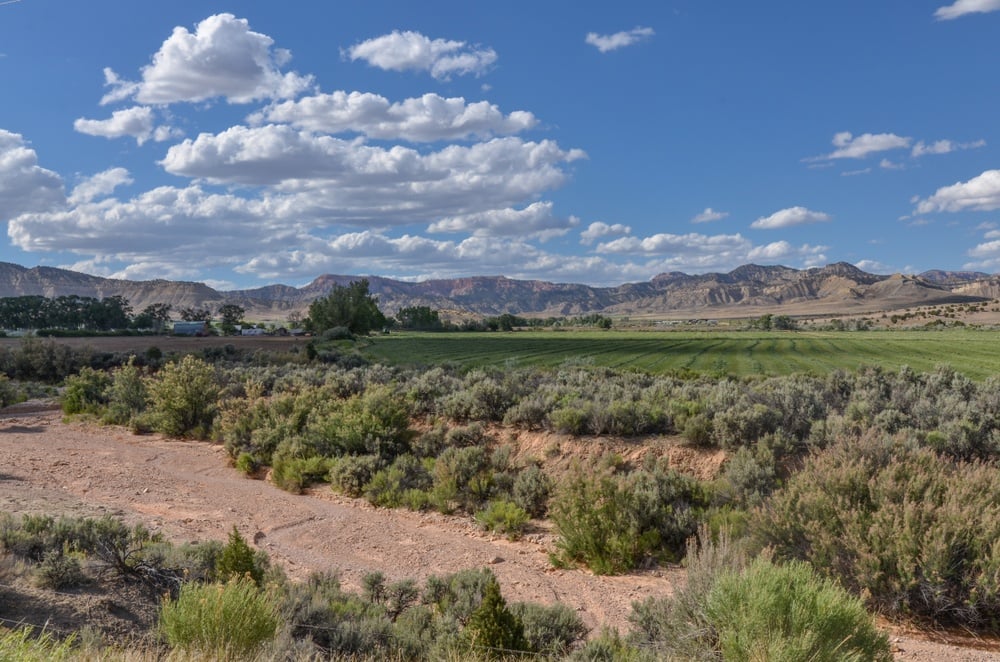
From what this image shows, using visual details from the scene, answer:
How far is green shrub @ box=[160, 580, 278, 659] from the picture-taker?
527cm

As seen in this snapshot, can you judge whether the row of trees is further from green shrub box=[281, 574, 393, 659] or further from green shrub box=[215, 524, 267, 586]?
green shrub box=[281, 574, 393, 659]

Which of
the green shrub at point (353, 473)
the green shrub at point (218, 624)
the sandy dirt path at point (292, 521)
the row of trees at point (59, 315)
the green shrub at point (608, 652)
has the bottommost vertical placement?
the sandy dirt path at point (292, 521)

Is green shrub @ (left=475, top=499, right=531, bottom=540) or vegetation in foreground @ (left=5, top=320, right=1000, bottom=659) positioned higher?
vegetation in foreground @ (left=5, top=320, right=1000, bottom=659)

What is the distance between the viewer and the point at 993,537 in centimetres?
741

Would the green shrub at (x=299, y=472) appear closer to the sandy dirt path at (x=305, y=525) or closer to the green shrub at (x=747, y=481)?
the sandy dirt path at (x=305, y=525)

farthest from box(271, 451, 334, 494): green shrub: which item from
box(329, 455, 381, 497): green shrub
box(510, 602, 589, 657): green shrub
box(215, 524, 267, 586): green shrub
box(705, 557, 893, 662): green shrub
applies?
box(705, 557, 893, 662): green shrub

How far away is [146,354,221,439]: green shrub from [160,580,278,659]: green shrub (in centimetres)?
1643

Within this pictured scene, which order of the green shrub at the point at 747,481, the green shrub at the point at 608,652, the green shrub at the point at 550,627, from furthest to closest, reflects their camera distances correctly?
the green shrub at the point at 747,481 → the green shrub at the point at 550,627 → the green shrub at the point at 608,652

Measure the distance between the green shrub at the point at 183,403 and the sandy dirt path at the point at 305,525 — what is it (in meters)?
2.07

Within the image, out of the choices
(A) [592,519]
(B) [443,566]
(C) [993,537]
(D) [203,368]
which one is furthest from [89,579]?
(D) [203,368]

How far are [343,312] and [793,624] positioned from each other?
90056 millimetres

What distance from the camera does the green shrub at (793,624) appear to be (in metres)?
4.84

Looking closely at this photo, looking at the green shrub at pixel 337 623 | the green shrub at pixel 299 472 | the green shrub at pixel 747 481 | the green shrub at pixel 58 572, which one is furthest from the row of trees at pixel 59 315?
the green shrub at pixel 747 481

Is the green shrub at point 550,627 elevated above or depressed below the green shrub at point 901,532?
below
